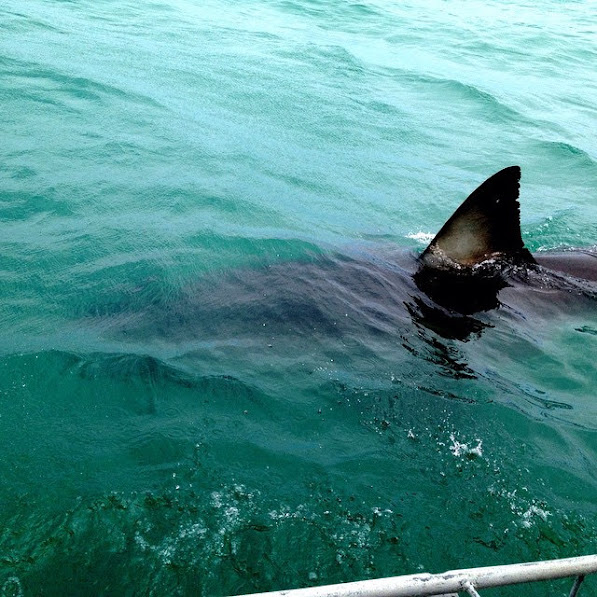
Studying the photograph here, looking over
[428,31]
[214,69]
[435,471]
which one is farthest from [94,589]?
[428,31]

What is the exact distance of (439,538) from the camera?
3.40 meters

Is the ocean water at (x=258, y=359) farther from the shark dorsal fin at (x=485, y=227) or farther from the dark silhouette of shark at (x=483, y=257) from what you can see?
the shark dorsal fin at (x=485, y=227)

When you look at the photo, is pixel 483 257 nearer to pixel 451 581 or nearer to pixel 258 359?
pixel 258 359

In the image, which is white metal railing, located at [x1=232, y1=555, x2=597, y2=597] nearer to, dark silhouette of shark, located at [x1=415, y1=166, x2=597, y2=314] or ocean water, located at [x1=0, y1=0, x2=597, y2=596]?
ocean water, located at [x1=0, y1=0, x2=597, y2=596]

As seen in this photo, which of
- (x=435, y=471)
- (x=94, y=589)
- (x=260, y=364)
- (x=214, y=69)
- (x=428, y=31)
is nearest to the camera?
(x=94, y=589)

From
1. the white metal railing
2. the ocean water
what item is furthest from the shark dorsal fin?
the white metal railing

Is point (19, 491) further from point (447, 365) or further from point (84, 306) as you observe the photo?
point (447, 365)

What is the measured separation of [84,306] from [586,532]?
349 cm

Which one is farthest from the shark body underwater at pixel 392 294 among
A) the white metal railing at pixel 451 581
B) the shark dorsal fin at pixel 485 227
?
the white metal railing at pixel 451 581

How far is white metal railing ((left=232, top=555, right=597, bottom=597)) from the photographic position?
197cm

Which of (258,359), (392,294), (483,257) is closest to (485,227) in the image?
(483,257)

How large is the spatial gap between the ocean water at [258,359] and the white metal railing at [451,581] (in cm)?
114

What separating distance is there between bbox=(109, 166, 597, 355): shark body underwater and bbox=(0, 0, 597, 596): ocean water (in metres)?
0.03

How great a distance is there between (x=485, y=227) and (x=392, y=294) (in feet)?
2.95
